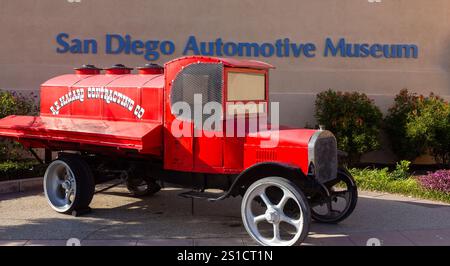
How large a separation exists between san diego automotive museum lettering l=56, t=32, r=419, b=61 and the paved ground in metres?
4.17

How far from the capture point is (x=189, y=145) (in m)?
6.21

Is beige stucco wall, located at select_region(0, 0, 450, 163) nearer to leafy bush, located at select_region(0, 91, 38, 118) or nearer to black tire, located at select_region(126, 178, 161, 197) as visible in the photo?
leafy bush, located at select_region(0, 91, 38, 118)

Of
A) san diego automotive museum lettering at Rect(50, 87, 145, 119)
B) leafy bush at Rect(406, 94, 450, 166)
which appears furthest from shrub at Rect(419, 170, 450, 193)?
san diego automotive museum lettering at Rect(50, 87, 145, 119)

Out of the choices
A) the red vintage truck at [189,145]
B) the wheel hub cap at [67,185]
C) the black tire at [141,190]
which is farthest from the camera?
the black tire at [141,190]

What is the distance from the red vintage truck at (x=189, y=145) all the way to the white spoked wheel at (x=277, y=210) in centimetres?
1

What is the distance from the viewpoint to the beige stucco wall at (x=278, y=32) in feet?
35.8

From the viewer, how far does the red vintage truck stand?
18.6ft

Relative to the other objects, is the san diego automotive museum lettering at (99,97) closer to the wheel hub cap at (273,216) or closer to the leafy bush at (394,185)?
the wheel hub cap at (273,216)

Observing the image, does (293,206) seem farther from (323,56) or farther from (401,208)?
(323,56)

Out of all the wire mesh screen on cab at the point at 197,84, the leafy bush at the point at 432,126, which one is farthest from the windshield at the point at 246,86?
the leafy bush at the point at 432,126

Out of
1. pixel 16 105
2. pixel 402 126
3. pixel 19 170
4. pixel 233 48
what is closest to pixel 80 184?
pixel 19 170

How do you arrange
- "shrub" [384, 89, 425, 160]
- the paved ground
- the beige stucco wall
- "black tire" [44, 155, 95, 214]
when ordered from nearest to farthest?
the paved ground < "black tire" [44, 155, 95, 214] < "shrub" [384, 89, 425, 160] < the beige stucco wall

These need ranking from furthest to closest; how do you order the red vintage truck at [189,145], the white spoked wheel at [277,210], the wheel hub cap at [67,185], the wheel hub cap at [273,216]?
the wheel hub cap at [67,185], the red vintage truck at [189,145], the wheel hub cap at [273,216], the white spoked wheel at [277,210]

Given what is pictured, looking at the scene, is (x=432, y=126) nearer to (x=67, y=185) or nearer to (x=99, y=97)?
(x=99, y=97)
